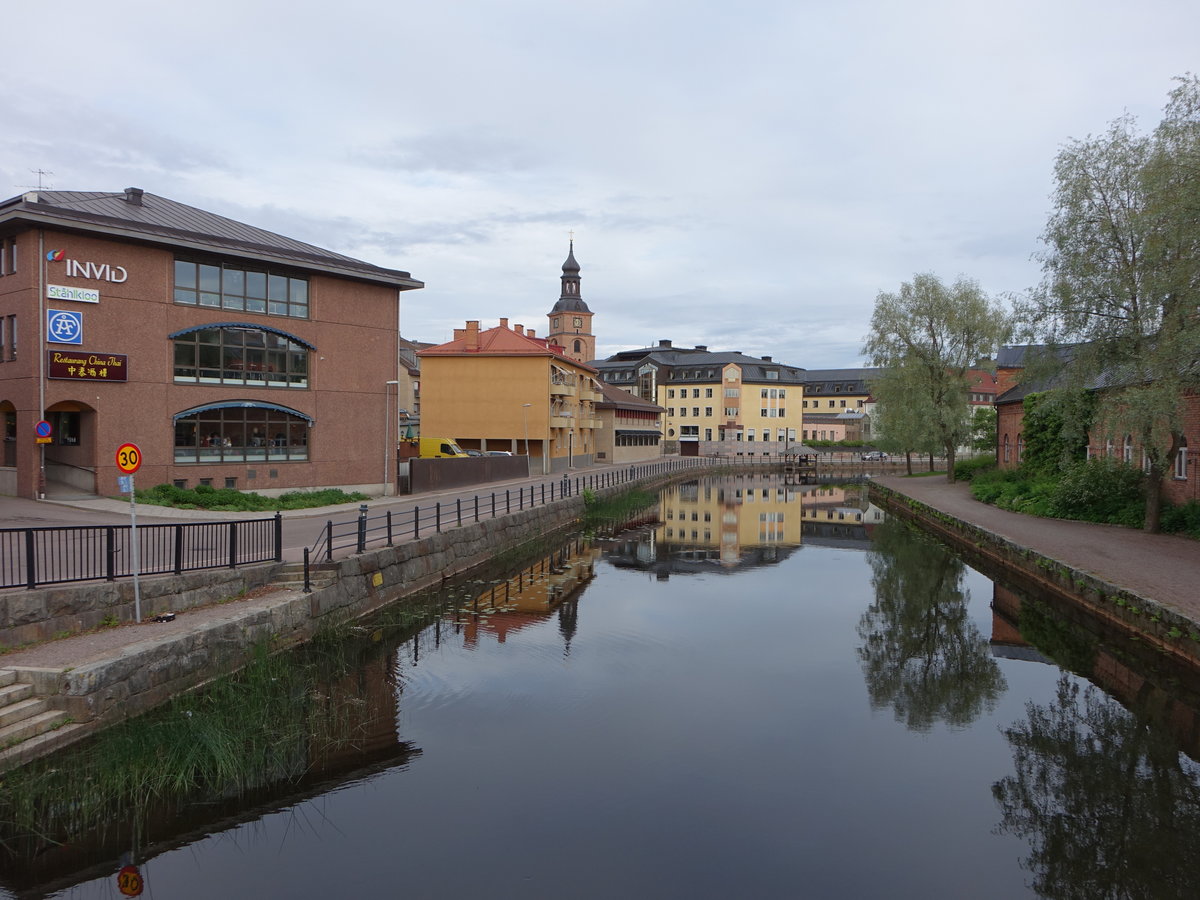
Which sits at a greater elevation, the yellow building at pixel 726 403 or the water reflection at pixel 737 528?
the yellow building at pixel 726 403

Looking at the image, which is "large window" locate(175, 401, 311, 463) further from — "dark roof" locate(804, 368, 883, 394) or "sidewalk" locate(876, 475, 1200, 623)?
"dark roof" locate(804, 368, 883, 394)

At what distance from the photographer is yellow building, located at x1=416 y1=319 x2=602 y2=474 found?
48.2 metres

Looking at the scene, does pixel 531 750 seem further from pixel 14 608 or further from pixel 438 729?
pixel 14 608

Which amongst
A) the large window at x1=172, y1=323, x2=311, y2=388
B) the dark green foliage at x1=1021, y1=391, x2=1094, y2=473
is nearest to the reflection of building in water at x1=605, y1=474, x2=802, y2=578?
the dark green foliage at x1=1021, y1=391, x2=1094, y2=473

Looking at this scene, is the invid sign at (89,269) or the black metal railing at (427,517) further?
the invid sign at (89,269)

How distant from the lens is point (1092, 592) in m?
15.8

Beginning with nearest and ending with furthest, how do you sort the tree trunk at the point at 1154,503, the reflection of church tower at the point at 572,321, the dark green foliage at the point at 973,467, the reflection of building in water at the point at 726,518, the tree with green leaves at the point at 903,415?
the tree trunk at the point at 1154,503 → the reflection of building in water at the point at 726,518 → the tree with green leaves at the point at 903,415 → the dark green foliage at the point at 973,467 → the reflection of church tower at the point at 572,321

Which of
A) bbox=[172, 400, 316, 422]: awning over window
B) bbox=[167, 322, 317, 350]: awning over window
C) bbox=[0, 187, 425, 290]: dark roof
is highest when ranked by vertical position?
bbox=[0, 187, 425, 290]: dark roof

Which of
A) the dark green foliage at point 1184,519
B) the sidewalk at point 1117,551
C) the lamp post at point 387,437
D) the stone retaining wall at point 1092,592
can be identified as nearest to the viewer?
the stone retaining wall at point 1092,592

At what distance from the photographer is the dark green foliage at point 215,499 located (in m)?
23.0

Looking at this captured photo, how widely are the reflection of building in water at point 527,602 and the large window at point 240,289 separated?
486 inches

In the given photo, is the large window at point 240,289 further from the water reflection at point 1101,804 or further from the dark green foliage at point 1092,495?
the dark green foliage at point 1092,495

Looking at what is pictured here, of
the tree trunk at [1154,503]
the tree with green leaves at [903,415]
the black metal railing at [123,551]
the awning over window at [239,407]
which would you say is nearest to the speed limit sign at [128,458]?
the black metal railing at [123,551]

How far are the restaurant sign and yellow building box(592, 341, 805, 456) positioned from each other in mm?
72000
